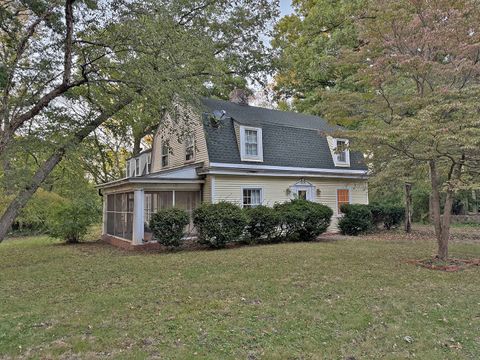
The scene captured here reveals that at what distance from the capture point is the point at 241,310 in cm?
493

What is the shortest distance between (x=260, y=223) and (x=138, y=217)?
4320 mm

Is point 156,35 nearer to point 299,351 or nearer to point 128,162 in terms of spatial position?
point 299,351

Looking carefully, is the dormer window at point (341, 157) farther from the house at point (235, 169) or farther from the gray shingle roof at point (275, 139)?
the gray shingle roof at point (275, 139)

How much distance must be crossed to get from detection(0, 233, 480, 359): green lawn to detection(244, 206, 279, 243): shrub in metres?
3.20

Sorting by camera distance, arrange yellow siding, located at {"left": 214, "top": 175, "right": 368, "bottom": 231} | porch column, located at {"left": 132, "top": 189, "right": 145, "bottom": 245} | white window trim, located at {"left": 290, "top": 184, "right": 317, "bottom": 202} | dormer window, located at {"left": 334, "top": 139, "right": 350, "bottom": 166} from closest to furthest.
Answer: porch column, located at {"left": 132, "top": 189, "right": 145, "bottom": 245} → yellow siding, located at {"left": 214, "top": 175, "right": 368, "bottom": 231} → white window trim, located at {"left": 290, "top": 184, "right": 317, "bottom": 202} → dormer window, located at {"left": 334, "top": 139, "right": 350, "bottom": 166}

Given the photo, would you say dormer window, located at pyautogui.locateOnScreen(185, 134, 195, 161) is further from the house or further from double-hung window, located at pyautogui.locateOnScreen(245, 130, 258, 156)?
double-hung window, located at pyautogui.locateOnScreen(245, 130, 258, 156)

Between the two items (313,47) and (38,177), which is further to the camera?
(313,47)

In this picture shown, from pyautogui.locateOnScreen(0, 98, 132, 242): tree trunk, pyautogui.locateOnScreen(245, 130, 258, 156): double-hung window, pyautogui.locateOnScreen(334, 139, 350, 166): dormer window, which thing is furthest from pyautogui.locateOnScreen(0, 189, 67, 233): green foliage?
pyautogui.locateOnScreen(334, 139, 350, 166): dormer window

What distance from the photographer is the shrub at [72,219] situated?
14023 millimetres

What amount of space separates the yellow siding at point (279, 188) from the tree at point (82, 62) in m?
4.49

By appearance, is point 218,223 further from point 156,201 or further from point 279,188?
point 156,201

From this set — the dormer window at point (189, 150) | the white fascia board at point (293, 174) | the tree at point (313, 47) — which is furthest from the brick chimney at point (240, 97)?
the white fascia board at point (293, 174)

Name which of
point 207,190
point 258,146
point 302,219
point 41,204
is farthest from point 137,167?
point 302,219

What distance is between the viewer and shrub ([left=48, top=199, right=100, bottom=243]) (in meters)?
14.0
